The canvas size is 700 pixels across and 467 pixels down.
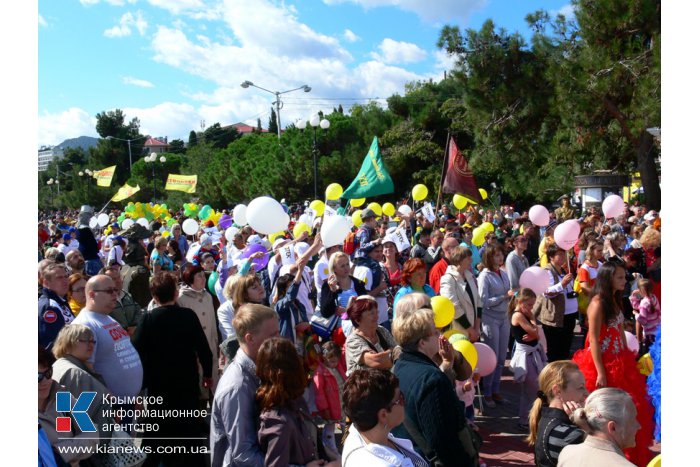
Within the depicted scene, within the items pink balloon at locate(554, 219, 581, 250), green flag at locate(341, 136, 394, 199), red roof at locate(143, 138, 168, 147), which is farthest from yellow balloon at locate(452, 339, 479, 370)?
red roof at locate(143, 138, 168, 147)

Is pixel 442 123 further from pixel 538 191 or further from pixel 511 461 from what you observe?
pixel 511 461

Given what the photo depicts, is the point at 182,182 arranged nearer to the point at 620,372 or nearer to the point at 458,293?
the point at 458,293

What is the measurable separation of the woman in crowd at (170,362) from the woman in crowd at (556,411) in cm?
237

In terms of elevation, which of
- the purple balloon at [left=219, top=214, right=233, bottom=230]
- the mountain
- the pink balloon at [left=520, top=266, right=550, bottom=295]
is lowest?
the pink balloon at [left=520, top=266, right=550, bottom=295]

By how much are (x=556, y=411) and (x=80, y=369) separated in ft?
8.50

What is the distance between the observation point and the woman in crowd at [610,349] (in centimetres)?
441

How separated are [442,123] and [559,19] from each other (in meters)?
16.5

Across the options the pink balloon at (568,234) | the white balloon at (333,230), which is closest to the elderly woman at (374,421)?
the white balloon at (333,230)

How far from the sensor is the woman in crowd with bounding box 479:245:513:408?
6336mm

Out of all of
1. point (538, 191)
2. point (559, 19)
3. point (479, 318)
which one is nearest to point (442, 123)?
point (538, 191)

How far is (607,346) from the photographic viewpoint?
4.45m

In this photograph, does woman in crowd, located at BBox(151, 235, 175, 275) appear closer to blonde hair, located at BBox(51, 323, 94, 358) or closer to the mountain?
blonde hair, located at BBox(51, 323, 94, 358)

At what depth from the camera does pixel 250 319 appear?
3193 millimetres

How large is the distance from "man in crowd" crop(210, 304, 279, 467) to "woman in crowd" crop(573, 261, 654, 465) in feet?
8.25
